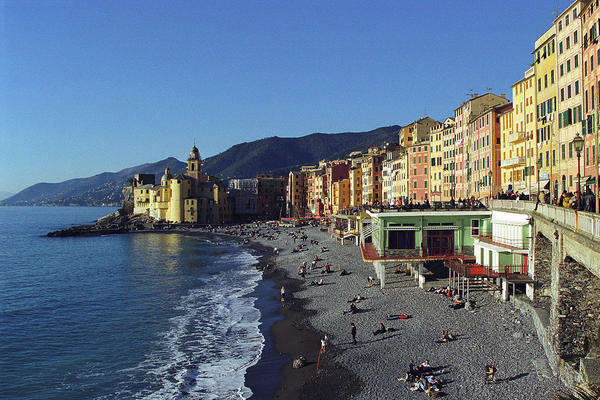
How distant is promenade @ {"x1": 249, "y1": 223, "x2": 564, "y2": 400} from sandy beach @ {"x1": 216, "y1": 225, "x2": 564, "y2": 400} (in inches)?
2.1

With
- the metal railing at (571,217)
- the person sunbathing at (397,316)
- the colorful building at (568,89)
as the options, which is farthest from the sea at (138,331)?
the colorful building at (568,89)

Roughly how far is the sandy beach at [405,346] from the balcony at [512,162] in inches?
685

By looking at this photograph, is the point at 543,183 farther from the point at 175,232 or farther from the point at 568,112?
the point at 175,232

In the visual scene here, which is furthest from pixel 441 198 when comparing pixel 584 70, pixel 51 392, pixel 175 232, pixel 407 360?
pixel 175 232

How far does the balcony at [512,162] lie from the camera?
5367 centimetres

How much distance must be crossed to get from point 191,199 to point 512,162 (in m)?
128

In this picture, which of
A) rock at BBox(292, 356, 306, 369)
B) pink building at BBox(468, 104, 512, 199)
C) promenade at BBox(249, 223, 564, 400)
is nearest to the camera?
promenade at BBox(249, 223, 564, 400)

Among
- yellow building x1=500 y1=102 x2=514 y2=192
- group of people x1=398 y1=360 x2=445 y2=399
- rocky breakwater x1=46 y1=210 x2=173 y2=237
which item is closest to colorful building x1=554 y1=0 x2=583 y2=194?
yellow building x1=500 y1=102 x2=514 y2=192

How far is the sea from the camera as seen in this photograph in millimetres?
31094

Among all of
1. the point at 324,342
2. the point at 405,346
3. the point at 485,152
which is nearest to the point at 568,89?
the point at 405,346

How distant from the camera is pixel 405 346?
1286 inches

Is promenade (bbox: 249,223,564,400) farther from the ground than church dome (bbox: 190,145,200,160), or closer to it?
closer to it

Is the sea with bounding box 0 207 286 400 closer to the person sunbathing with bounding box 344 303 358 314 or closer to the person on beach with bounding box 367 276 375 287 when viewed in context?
the person sunbathing with bounding box 344 303 358 314

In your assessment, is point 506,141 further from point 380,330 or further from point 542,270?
point 380,330
